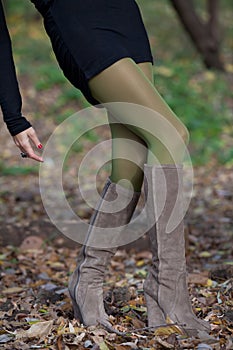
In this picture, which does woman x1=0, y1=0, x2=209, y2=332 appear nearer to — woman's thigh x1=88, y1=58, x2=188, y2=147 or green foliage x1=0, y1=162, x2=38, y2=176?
woman's thigh x1=88, y1=58, x2=188, y2=147

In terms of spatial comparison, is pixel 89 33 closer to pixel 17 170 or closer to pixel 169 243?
pixel 169 243

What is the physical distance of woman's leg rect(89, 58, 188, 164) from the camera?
231cm

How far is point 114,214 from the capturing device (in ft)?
8.39

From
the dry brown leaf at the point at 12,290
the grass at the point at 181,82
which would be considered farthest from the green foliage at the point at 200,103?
the dry brown leaf at the point at 12,290

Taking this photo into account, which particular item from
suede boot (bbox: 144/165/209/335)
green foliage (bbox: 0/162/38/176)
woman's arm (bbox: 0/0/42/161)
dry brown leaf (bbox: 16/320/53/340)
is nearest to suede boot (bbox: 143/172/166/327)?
suede boot (bbox: 144/165/209/335)

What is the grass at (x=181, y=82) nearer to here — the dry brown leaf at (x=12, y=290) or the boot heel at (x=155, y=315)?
the dry brown leaf at (x=12, y=290)

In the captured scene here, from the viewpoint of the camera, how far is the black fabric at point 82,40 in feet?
7.58

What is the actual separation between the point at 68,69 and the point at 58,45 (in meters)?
0.11

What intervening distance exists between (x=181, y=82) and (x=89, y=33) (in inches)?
289

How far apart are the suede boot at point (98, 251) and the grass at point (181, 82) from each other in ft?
16.2

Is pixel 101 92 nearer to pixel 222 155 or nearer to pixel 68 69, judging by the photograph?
pixel 68 69

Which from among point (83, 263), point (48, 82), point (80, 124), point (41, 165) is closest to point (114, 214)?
point (83, 263)

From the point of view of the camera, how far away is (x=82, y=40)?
232cm

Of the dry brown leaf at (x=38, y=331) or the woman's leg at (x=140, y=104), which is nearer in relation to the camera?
the woman's leg at (x=140, y=104)
